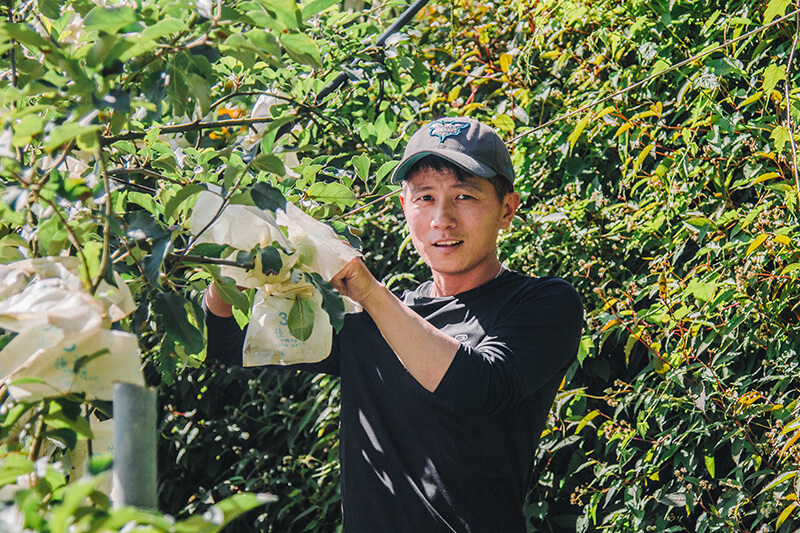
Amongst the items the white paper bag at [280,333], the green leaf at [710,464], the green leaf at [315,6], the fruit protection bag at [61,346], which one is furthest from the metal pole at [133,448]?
the green leaf at [710,464]

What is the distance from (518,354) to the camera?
62.1 inches

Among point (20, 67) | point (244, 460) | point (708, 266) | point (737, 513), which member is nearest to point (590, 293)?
point (708, 266)

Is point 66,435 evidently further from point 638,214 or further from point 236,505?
point 638,214

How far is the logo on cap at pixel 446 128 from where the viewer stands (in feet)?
5.91

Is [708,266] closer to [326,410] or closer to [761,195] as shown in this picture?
[761,195]

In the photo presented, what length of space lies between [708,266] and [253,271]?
1404 mm

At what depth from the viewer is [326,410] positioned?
2855mm

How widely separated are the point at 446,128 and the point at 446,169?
0.30ft

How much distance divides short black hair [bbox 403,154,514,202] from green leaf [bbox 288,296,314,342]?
667 mm

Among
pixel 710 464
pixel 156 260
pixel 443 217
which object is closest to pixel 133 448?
pixel 156 260

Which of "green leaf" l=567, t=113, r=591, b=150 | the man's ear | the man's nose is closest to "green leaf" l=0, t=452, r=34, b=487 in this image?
the man's nose

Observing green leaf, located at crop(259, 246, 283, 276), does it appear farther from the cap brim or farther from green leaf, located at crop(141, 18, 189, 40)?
the cap brim

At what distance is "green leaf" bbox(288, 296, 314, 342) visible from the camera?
4.03 ft

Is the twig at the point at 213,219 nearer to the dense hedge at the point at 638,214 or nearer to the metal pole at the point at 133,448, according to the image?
the metal pole at the point at 133,448
